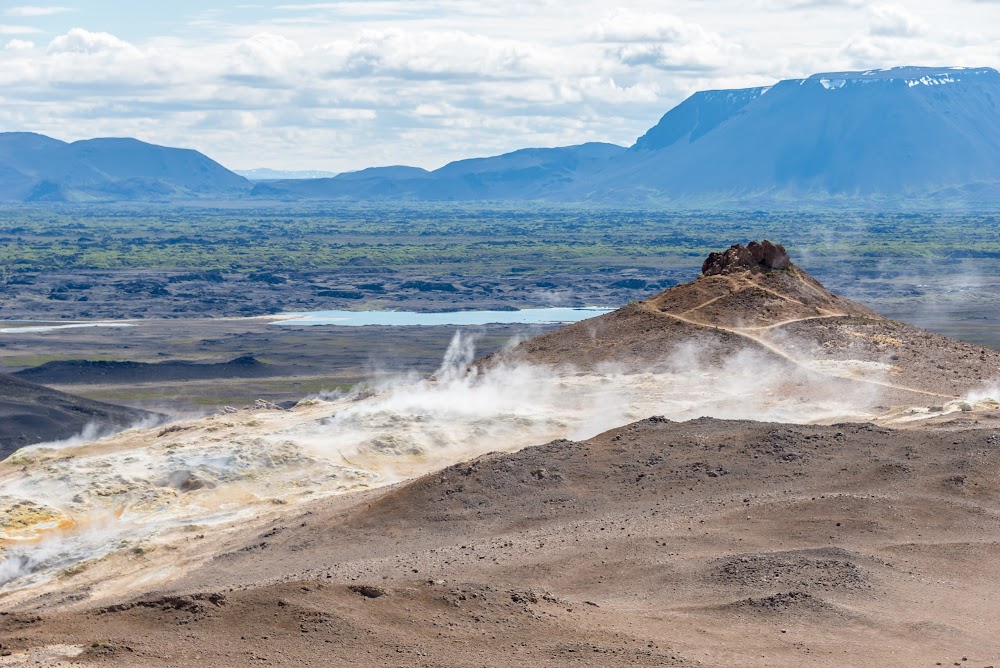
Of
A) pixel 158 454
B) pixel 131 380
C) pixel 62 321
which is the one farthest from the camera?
pixel 62 321

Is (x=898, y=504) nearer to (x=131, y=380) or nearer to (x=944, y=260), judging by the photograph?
(x=131, y=380)

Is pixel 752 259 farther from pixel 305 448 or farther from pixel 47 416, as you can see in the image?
pixel 47 416

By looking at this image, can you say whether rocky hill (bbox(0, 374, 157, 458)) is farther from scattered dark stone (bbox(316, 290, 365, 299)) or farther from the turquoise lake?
scattered dark stone (bbox(316, 290, 365, 299))

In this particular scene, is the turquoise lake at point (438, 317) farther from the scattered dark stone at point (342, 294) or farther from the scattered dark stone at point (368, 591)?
the scattered dark stone at point (368, 591)

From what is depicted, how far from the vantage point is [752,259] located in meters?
46.3

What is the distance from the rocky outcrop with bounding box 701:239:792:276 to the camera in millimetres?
45688

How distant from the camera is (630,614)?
20016mm

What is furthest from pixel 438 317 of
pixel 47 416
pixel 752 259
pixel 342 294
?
pixel 752 259

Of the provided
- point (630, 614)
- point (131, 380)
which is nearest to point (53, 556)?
point (630, 614)

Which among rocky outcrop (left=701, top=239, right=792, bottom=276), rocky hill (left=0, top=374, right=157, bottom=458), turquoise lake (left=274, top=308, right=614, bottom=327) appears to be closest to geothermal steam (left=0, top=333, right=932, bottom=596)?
rocky outcrop (left=701, top=239, right=792, bottom=276)

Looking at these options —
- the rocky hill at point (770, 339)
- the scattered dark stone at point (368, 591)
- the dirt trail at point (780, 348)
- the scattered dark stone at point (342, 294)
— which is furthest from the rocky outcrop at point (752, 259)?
the scattered dark stone at point (342, 294)

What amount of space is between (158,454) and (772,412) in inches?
587

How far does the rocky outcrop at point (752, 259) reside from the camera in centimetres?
4569

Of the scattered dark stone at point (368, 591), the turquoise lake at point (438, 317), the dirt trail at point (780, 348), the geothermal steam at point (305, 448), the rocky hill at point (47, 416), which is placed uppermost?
the dirt trail at point (780, 348)
